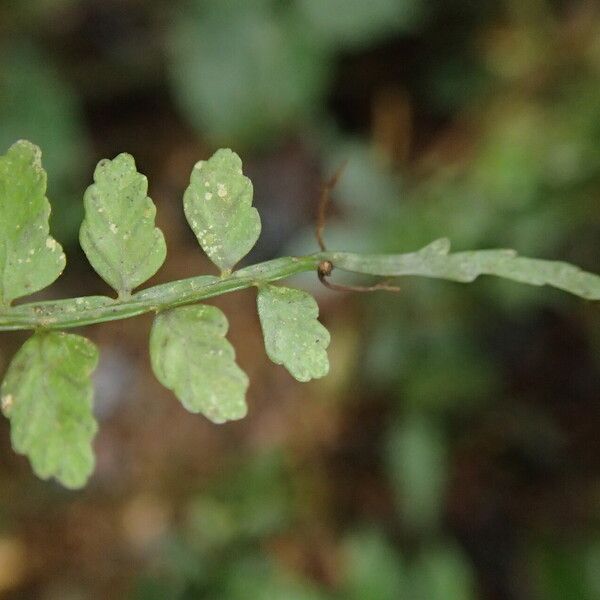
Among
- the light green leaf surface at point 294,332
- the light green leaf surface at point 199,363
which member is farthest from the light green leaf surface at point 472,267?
the light green leaf surface at point 199,363

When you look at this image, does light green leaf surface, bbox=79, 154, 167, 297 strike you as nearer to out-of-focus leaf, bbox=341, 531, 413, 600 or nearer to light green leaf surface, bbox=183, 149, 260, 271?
light green leaf surface, bbox=183, 149, 260, 271

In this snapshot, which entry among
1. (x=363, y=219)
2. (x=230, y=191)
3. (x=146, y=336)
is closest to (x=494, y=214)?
(x=363, y=219)

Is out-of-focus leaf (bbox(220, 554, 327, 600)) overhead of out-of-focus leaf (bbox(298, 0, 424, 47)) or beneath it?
beneath

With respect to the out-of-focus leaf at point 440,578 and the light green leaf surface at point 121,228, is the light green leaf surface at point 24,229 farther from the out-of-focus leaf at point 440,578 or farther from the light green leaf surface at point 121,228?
the out-of-focus leaf at point 440,578

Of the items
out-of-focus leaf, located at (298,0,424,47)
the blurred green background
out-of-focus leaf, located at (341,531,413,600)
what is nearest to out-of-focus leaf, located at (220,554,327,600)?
the blurred green background

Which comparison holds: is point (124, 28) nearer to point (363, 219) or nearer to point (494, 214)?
point (363, 219)

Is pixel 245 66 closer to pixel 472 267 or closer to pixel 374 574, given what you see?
pixel 374 574

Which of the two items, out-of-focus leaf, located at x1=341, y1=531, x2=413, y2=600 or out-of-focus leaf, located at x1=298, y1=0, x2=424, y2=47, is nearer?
out-of-focus leaf, located at x1=341, y1=531, x2=413, y2=600
